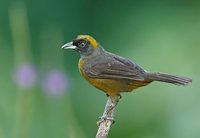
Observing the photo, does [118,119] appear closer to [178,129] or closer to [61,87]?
[178,129]

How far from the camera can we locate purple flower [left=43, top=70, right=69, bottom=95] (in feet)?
12.2

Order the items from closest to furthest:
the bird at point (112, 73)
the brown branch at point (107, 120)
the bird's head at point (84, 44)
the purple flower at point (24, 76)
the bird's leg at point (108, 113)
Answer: the brown branch at point (107, 120)
the bird's leg at point (108, 113)
the purple flower at point (24, 76)
the bird at point (112, 73)
the bird's head at point (84, 44)

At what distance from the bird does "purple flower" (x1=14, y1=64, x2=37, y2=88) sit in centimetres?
21

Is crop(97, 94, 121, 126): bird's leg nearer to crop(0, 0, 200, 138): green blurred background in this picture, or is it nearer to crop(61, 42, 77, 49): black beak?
crop(0, 0, 200, 138): green blurred background

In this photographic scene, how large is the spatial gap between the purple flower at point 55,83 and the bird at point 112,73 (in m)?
0.14

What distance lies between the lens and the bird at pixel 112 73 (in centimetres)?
351

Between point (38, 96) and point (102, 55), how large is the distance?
1061 millimetres

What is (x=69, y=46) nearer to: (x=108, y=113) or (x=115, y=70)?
(x=115, y=70)

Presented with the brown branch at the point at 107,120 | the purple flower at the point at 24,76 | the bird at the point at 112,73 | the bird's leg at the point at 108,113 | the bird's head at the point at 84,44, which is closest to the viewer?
the brown branch at the point at 107,120

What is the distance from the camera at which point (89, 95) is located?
527 cm

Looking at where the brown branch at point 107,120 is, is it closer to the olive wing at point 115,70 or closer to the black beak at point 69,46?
the olive wing at point 115,70

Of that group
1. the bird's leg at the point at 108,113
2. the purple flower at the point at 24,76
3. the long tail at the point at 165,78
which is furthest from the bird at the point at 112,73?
the purple flower at the point at 24,76

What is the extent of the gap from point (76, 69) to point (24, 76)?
79.6 inches

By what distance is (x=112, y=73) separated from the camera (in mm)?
3602
